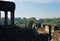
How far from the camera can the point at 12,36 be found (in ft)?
63.1

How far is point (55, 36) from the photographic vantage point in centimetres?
3606

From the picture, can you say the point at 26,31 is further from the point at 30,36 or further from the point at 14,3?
the point at 14,3

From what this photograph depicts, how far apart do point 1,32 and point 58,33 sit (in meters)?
18.4

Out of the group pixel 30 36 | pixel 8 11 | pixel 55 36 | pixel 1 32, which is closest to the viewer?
pixel 1 32

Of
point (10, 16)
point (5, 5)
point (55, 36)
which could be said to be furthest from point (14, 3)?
point (55, 36)

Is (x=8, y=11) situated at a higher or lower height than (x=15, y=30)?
higher

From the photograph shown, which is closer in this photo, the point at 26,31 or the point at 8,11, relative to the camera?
the point at 26,31

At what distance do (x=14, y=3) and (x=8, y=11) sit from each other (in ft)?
5.21

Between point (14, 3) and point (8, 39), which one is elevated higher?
point (14, 3)

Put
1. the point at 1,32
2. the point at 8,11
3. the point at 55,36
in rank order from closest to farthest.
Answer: the point at 1,32, the point at 8,11, the point at 55,36

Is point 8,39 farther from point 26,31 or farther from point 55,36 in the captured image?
point 55,36

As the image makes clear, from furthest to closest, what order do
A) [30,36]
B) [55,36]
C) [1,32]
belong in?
1. [55,36]
2. [30,36]
3. [1,32]

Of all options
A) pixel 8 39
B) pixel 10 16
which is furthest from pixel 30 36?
pixel 10 16

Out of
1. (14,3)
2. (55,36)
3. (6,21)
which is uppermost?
(14,3)
